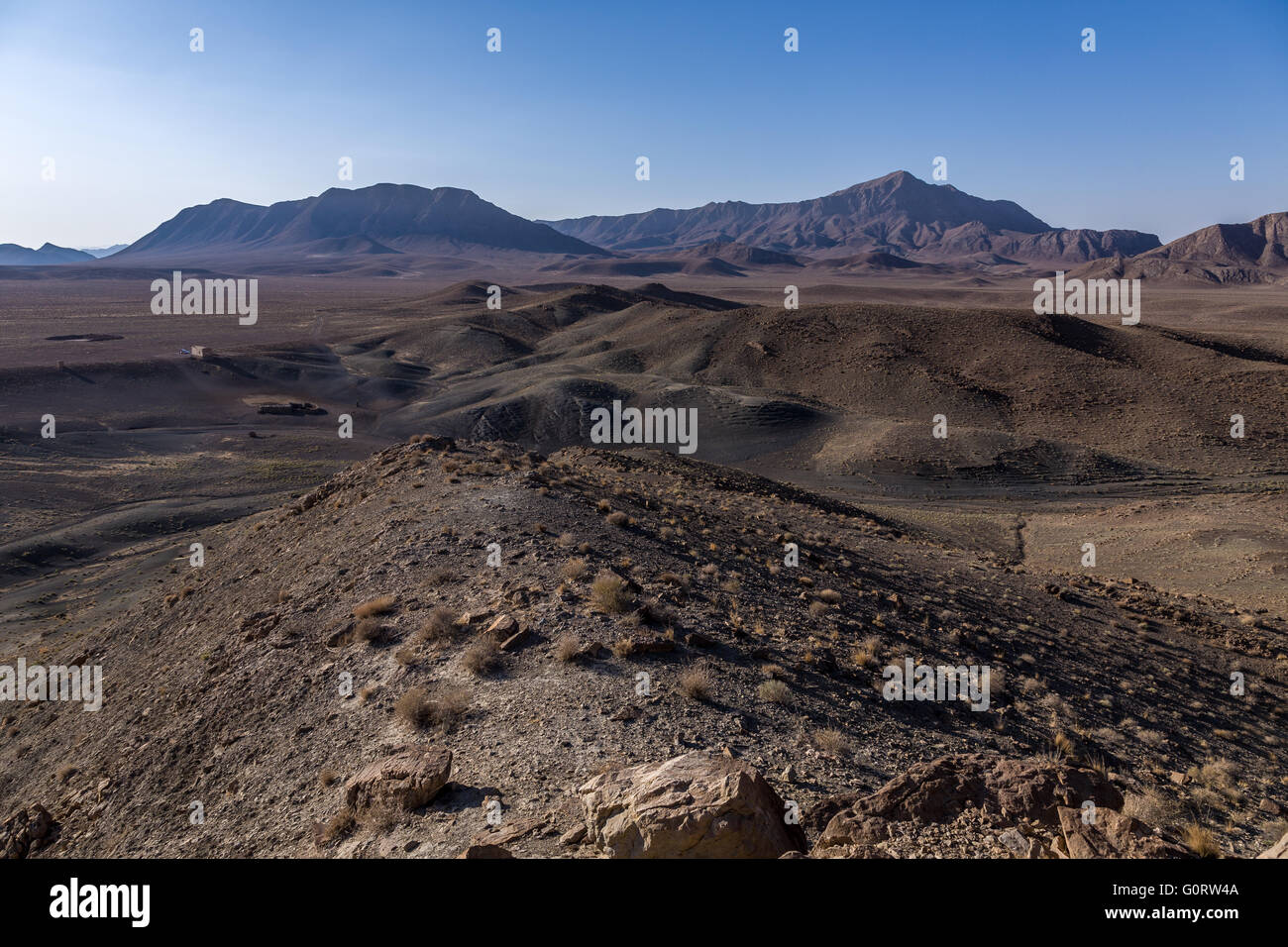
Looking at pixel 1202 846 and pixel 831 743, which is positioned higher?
pixel 1202 846

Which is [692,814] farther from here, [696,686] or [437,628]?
[437,628]

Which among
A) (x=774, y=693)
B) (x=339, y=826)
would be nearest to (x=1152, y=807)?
(x=774, y=693)

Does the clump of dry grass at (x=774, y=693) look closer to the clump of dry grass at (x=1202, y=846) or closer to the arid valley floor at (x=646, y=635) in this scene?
the arid valley floor at (x=646, y=635)

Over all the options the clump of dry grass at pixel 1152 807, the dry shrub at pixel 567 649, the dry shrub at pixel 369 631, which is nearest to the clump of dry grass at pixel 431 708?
the dry shrub at pixel 567 649

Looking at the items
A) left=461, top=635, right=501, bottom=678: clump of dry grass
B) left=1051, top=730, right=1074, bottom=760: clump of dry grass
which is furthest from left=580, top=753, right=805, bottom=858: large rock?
left=1051, top=730, right=1074, bottom=760: clump of dry grass

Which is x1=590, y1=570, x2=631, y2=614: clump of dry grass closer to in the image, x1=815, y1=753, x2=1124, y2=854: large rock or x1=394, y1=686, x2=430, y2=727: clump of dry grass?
x1=394, y1=686, x2=430, y2=727: clump of dry grass
